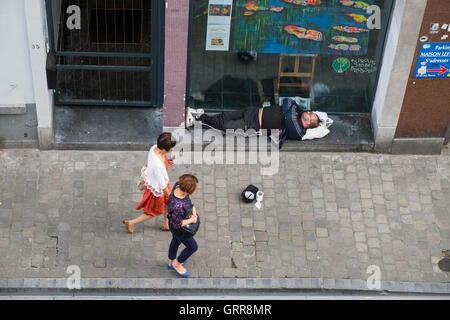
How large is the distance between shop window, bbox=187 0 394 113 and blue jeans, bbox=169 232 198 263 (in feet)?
9.94

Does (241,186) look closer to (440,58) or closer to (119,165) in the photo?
(119,165)

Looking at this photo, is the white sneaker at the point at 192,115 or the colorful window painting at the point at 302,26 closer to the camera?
the colorful window painting at the point at 302,26

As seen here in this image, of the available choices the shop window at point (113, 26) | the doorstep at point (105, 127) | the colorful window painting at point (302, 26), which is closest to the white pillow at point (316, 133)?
the colorful window painting at point (302, 26)

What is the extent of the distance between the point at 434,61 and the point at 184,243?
4446 millimetres

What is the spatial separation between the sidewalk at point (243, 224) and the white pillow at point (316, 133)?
0.28m

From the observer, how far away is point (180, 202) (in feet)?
31.4

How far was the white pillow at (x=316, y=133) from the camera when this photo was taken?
12.3 meters

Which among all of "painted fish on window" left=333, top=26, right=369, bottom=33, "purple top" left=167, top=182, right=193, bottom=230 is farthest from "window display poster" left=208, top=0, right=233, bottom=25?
"purple top" left=167, top=182, right=193, bottom=230

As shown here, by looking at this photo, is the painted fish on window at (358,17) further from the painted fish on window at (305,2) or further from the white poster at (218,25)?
the white poster at (218,25)

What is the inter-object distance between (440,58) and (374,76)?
1250mm

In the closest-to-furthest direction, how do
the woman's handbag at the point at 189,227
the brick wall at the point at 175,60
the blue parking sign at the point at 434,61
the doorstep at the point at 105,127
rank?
the woman's handbag at the point at 189,227 → the brick wall at the point at 175,60 → the blue parking sign at the point at 434,61 → the doorstep at the point at 105,127

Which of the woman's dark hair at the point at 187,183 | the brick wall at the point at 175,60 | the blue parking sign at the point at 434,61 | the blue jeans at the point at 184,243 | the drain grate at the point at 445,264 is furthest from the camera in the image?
the blue parking sign at the point at 434,61

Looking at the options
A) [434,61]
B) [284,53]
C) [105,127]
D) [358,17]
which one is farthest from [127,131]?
[434,61]

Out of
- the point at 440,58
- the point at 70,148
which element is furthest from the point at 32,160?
the point at 440,58
